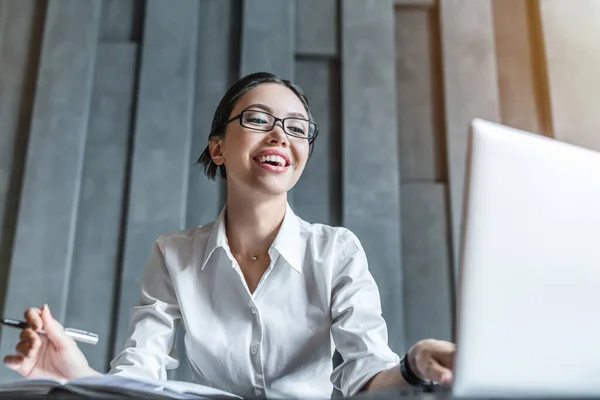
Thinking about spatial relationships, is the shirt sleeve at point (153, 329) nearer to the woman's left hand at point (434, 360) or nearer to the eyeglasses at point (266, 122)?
the eyeglasses at point (266, 122)

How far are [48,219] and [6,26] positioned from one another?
760 millimetres

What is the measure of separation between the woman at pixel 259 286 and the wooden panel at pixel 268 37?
49 cm

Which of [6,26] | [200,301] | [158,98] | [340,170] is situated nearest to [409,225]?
[340,170]

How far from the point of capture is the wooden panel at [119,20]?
1.90m

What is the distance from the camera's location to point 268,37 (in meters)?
1.85

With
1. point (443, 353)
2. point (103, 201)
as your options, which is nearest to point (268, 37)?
point (103, 201)

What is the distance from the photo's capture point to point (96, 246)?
1.71m

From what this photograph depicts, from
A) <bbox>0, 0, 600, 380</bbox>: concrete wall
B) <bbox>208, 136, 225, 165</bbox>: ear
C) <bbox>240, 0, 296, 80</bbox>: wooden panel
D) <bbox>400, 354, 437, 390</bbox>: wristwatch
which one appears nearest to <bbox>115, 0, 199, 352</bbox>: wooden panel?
<bbox>0, 0, 600, 380</bbox>: concrete wall

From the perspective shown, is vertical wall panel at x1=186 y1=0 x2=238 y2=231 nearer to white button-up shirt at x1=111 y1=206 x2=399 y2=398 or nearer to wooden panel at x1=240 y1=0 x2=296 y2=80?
wooden panel at x1=240 y1=0 x2=296 y2=80

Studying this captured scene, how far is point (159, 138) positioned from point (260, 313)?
81 centimetres

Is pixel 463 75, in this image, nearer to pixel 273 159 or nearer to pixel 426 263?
pixel 426 263

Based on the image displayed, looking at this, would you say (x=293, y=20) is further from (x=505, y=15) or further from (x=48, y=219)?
(x=48, y=219)

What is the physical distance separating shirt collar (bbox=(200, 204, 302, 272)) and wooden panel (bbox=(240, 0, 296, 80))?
0.70m

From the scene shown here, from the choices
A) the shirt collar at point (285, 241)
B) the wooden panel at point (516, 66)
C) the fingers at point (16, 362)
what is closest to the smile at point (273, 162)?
the shirt collar at point (285, 241)
